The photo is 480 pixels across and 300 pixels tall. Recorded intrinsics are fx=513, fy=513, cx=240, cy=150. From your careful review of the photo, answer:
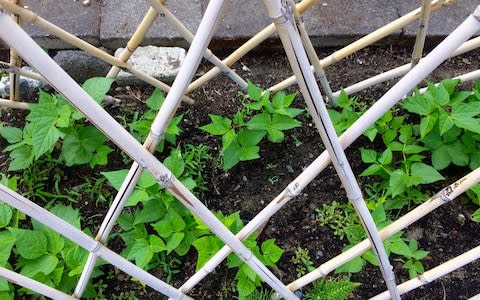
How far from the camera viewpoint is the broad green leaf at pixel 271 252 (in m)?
1.47

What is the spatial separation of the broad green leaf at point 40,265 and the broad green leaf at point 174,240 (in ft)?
1.06

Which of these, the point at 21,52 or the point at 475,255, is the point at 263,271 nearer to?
the point at 475,255

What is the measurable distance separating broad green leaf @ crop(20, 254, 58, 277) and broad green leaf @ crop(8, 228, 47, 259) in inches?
0.8

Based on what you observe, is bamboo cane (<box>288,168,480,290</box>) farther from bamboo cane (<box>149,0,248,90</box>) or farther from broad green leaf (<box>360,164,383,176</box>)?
bamboo cane (<box>149,0,248,90</box>)

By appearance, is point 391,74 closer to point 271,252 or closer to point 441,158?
point 441,158

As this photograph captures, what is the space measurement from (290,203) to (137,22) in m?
0.97

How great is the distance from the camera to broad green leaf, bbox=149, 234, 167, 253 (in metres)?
1.50

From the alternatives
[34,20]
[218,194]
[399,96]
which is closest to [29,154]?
[34,20]

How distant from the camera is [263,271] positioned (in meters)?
1.22

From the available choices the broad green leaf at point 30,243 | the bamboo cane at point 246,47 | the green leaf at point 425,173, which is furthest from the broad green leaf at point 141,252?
the green leaf at point 425,173

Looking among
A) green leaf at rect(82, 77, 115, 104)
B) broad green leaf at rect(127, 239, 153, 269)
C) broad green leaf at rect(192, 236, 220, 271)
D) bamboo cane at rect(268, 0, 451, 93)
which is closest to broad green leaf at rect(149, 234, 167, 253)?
broad green leaf at rect(127, 239, 153, 269)

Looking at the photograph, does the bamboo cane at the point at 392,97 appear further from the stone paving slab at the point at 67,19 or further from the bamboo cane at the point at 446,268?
the stone paving slab at the point at 67,19

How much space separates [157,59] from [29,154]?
59 cm

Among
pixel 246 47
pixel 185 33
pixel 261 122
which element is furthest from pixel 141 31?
pixel 261 122
